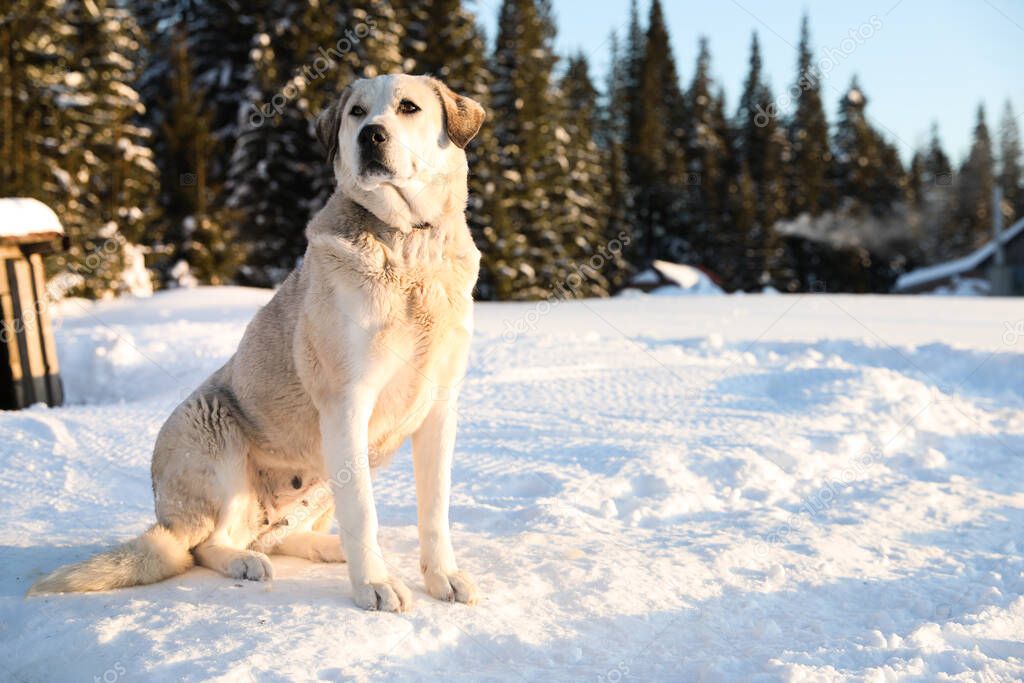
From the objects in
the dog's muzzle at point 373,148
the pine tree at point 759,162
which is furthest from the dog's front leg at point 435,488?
the pine tree at point 759,162

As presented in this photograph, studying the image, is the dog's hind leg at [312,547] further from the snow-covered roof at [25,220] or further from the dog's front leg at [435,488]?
the snow-covered roof at [25,220]

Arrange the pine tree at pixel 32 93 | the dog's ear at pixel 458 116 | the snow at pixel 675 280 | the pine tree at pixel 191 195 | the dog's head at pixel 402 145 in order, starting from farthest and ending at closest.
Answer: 1. the snow at pixel 675 280
2. the pine tree at pixel 191 195
3. the pine tree at pixel 32 93
4. the dog's ear at pixel 458 116
5. the dog's head at pixel 402 145

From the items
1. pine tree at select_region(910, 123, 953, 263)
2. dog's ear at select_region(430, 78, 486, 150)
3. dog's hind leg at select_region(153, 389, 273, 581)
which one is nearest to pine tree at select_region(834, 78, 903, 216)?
pine tree at select_region(910, 123, 953, 263)

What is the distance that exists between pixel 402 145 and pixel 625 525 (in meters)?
2.57

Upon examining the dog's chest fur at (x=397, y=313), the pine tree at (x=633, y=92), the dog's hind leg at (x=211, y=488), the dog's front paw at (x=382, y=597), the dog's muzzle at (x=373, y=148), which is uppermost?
the pine tree at (x=633, y=92)

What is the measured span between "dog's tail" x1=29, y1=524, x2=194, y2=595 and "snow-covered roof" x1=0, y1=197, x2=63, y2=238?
20.9 ft

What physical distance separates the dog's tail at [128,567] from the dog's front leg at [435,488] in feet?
3.33

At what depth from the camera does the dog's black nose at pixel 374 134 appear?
3350mm

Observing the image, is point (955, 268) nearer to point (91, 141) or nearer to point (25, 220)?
point (91, 141)

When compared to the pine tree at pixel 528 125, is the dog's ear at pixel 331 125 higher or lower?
lower

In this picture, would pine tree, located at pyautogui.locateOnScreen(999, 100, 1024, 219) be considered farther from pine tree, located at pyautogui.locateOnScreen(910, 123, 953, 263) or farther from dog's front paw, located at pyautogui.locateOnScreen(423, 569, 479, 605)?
dog's front paw, located at pyautogui.locateOnScreen(423, 569, 479, 605)

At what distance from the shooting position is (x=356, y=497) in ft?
10.9

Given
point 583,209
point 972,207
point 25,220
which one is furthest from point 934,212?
point 25,220

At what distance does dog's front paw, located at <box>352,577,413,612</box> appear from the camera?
3.27m
